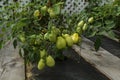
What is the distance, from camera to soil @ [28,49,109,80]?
103 inches

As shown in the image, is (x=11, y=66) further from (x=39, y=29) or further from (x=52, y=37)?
(x=52, y=37)

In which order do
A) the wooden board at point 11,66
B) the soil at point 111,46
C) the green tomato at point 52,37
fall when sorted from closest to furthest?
the green tomato at point 52,37 < the wooden board at point 11,66 < the soil at point 111,46

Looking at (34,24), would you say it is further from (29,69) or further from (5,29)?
(29,69)

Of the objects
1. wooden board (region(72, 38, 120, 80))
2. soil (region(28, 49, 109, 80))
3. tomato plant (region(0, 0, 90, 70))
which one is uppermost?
tomato plant (region(0, 0, 90, 70))

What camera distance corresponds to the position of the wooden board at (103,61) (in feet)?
8.82

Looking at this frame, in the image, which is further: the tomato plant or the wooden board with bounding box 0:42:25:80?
the wooden board with bounding box 0:42:25:80

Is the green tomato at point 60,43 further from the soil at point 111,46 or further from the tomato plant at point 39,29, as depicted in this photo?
the soil at point 111,46

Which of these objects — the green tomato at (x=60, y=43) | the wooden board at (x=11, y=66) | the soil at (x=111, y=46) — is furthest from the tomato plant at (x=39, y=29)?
the soil at (x=111, y=46)

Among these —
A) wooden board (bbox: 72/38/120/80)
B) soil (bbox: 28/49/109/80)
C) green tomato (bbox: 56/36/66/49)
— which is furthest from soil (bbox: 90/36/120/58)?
green tomato (bbox: 56/36/66/49)

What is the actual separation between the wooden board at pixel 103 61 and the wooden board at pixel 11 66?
0.60 m

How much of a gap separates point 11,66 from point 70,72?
581mm

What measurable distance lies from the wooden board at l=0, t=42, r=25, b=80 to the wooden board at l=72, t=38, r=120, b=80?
597 millimetres

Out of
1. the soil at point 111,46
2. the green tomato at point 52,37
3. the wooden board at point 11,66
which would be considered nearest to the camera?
the green tomato at point 52,37

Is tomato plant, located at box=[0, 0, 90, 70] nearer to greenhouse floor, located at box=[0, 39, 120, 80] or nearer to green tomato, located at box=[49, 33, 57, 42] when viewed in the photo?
green tomato, located at box=[49, 33, 57, 42]
